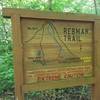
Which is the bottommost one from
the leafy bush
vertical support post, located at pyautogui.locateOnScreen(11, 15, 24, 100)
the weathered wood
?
the leafy bush

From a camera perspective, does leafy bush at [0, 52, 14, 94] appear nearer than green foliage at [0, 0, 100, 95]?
Yes

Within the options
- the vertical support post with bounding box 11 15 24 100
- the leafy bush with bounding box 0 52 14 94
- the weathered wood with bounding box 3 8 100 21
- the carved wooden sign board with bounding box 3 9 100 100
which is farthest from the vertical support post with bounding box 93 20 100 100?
the leafy bush with bounding box 0 52 14 94

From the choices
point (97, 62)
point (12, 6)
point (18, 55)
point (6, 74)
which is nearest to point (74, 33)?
point (97, 62)

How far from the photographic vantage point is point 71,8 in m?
5.74

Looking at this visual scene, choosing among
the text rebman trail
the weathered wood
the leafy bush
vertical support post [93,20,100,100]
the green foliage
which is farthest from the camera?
the green foliage

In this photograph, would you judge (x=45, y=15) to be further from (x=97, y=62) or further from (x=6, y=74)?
(x=6, y=74)

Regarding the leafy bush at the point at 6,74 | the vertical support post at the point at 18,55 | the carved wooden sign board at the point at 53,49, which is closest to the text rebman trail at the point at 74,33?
the carved wooden sign board at the point at 53,49

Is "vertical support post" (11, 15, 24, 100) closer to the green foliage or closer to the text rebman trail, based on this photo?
the text rebman trail

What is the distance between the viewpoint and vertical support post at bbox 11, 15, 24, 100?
2.54m

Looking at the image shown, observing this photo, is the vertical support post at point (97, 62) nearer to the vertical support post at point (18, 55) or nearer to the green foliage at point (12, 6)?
the vertical support post at point (18, 55)

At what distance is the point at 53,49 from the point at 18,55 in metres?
0.42

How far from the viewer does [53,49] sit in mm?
2775

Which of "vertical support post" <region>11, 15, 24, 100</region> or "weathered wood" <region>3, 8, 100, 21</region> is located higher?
"weathered wood" <region>3, 8, 100, 21</region>

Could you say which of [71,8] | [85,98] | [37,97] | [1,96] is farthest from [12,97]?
[71,8]
